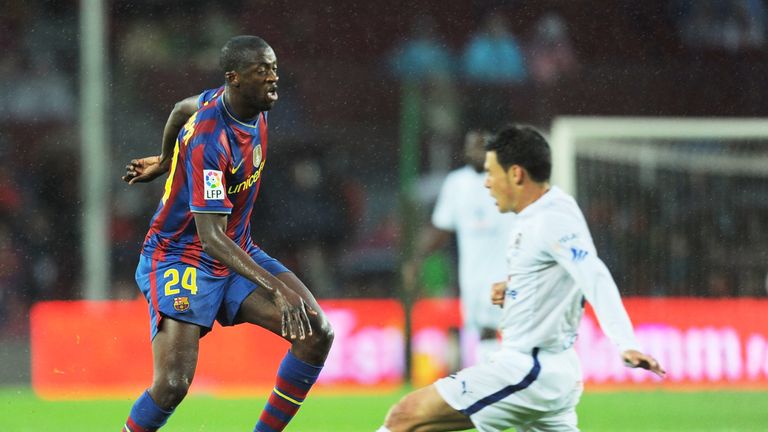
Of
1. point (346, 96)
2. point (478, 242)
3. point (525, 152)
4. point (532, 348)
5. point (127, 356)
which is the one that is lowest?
point (127, 356)

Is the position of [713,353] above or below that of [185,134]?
below

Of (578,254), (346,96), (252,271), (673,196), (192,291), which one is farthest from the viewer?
(346,96)

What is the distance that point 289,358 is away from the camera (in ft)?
18.7

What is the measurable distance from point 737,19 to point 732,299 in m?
3.17

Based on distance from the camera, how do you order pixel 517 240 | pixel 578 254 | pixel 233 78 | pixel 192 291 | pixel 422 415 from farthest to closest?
pixel 192 291, pixel 233 78, pixel 517 240, pixel 422 415, pixel 578 254

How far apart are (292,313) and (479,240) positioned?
14.8 feet

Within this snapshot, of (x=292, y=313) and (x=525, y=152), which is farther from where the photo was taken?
(x=292, y=313)

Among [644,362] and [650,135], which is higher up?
[650,135]

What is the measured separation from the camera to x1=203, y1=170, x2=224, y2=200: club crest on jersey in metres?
5.37

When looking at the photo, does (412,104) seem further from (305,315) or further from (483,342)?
(305,315)

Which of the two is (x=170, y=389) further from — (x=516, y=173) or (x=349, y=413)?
(x=349, y=413)

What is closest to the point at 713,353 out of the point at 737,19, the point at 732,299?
the point at 732,299

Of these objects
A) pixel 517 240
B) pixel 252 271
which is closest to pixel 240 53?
pixel 252 271

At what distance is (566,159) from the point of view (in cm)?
1174
